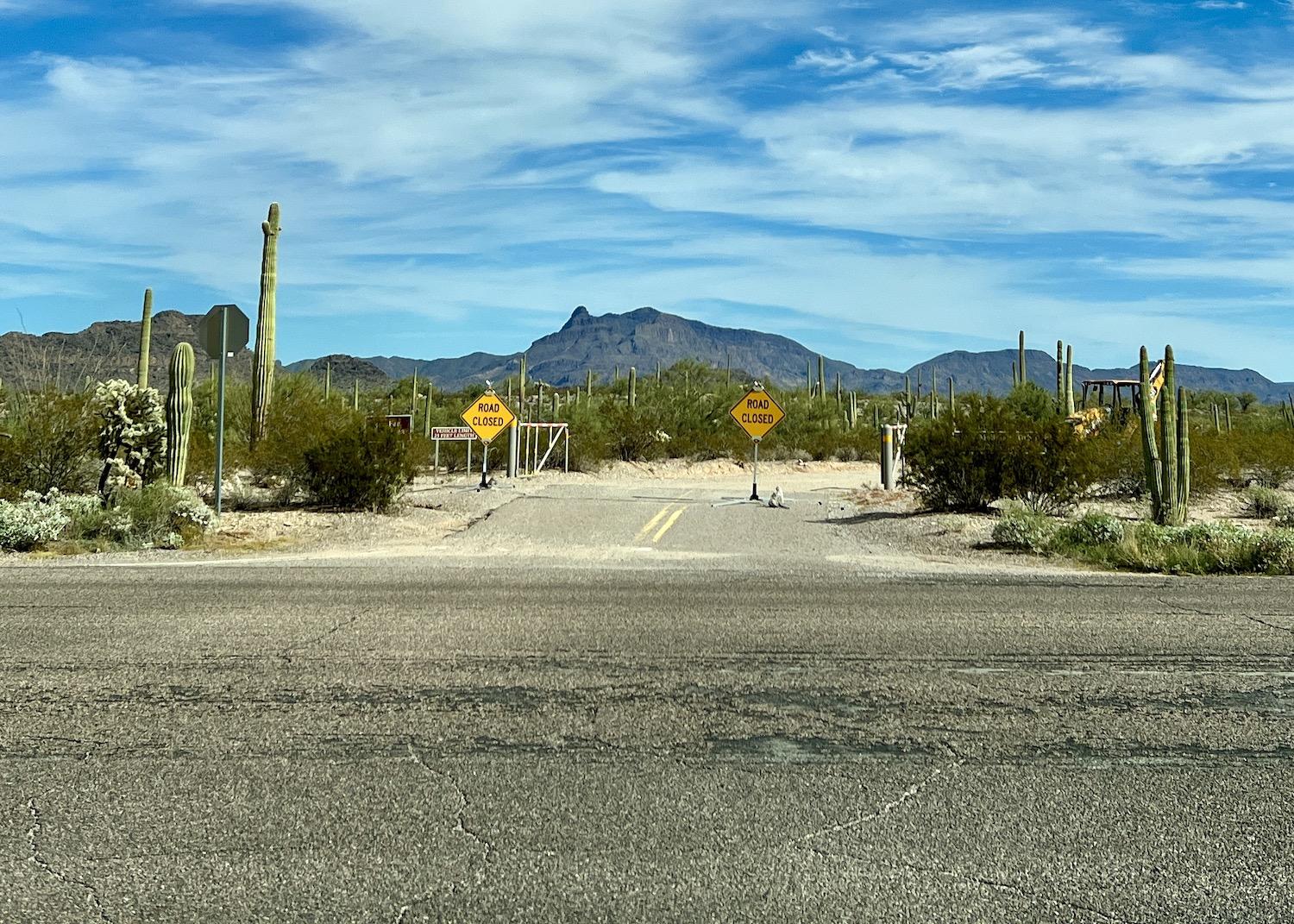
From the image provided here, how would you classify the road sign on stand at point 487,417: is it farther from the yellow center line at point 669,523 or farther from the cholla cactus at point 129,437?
the cholla cactus at point 129,437

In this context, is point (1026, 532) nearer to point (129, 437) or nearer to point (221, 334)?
point (221, 334)

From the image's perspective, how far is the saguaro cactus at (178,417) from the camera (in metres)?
19.9

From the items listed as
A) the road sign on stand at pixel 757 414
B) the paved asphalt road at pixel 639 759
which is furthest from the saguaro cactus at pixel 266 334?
the paved asphalt road at pixel 639 759

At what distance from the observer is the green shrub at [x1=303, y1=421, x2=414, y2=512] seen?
2173cm

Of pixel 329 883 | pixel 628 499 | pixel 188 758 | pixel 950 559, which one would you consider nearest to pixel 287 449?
pixel 628 499

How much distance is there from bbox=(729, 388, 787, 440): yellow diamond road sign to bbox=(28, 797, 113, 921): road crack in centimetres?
2311

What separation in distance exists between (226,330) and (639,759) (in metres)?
14.4

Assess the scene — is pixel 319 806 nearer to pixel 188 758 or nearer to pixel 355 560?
pixel 188 758

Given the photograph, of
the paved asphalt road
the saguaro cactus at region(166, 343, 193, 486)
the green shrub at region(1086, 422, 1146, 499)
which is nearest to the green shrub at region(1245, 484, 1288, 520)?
the green shrub at region(1086, 422, 1146, 499)

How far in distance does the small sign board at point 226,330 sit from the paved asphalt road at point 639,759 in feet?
25.2

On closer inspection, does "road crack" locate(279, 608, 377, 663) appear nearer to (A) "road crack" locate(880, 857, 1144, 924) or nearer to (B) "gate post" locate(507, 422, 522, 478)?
(A) "road crack" locate(880, 857, 1144, 924)

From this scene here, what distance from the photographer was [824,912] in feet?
13.8

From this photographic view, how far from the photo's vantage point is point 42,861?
4.62 meters

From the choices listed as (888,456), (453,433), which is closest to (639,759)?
(453,433)
